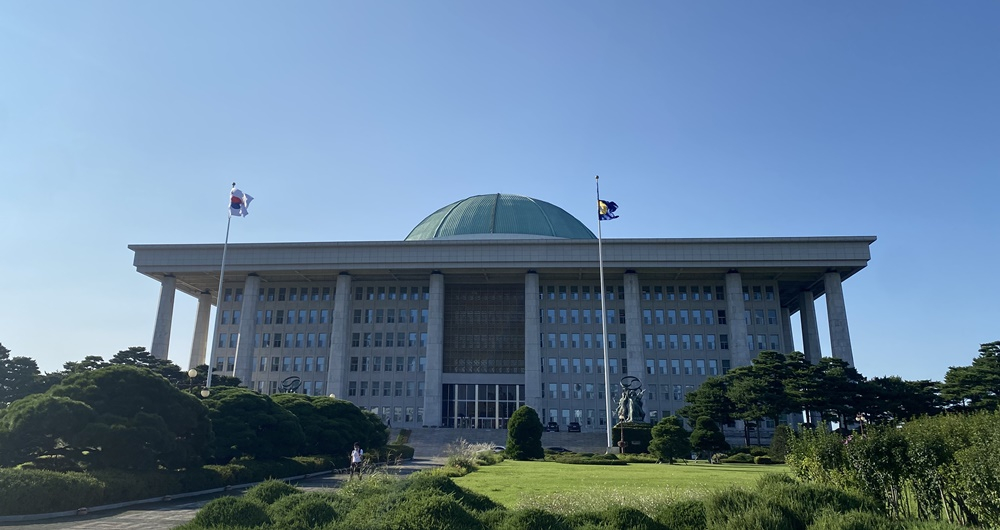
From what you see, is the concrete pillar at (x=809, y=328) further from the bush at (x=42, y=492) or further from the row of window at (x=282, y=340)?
the bush at (x=42, y=492)

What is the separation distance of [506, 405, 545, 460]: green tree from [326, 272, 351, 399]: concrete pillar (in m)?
36.0

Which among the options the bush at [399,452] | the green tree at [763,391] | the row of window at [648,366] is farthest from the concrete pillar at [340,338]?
the green tree at [763,391]

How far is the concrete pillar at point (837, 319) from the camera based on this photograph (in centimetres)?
6969

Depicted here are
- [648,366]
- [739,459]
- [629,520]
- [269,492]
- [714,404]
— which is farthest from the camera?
[648,366]

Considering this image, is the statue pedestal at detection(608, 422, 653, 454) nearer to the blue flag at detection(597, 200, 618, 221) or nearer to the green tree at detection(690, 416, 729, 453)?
the green tree at detection(690, 416, 729, 453)

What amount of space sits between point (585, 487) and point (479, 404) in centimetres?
5689

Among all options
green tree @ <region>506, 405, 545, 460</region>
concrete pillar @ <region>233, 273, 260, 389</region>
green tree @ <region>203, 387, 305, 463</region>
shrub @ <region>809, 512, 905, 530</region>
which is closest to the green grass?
shrub @ <region>809, 512, 905, 530</region>

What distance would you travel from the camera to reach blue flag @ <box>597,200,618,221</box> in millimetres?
54594

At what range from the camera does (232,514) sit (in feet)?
42.4

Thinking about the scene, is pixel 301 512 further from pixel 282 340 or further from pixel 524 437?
pixel 282 340

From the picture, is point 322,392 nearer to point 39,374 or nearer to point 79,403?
point 39,374

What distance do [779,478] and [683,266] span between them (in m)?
59.6

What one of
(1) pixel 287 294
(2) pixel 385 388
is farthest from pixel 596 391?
(1) pixel 287 294

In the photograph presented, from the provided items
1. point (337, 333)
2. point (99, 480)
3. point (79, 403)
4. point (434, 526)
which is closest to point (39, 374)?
point (79, 403)
